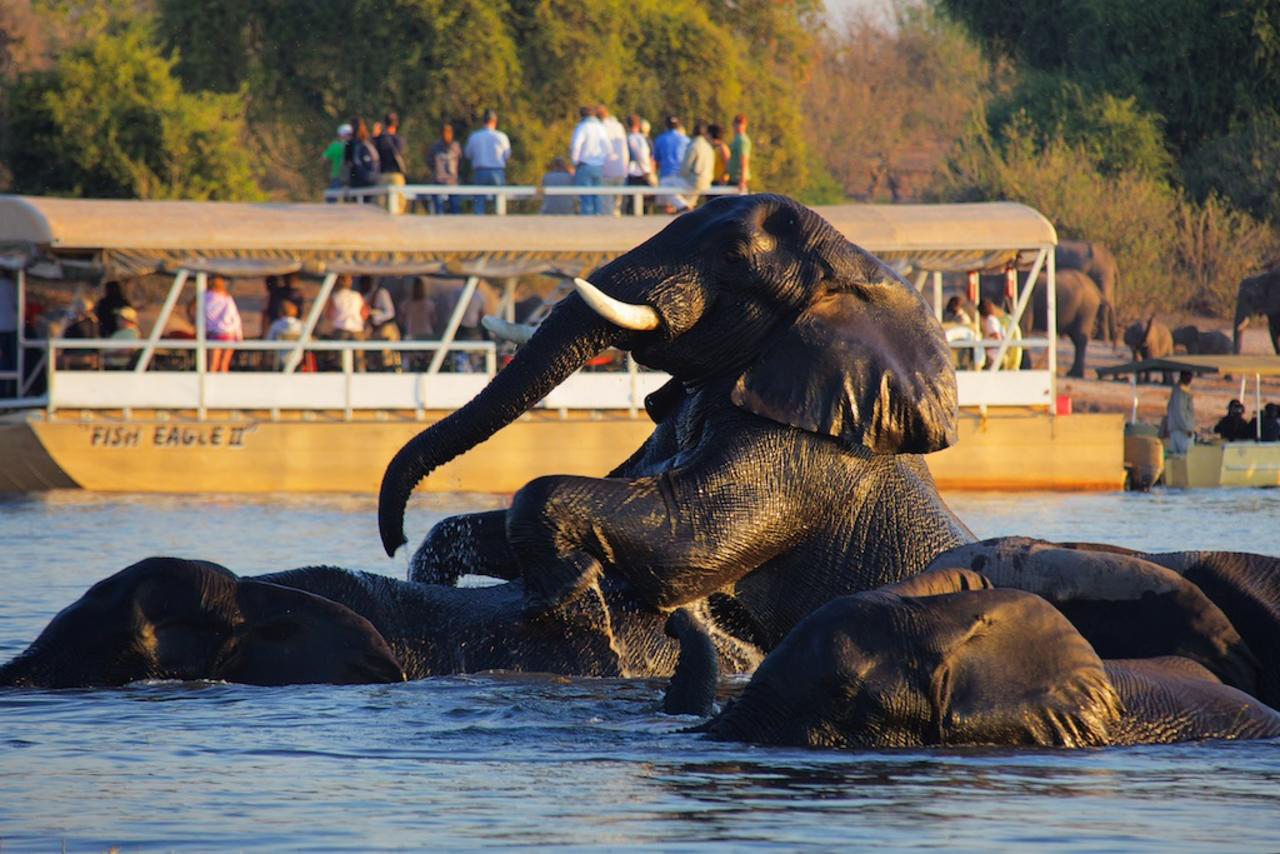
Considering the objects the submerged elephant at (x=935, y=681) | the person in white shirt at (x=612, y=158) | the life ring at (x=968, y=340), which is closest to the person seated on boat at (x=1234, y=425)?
the life ring at (x=968, y=340)

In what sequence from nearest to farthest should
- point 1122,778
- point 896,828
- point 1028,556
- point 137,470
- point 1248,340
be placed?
point 896,828 < point 1122,778 < point 1028,556 < point 137,470 < point 1248,340

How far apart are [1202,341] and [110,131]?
17.7m

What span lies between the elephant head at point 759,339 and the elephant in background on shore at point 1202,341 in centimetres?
3111

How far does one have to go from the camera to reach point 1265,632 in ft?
26.2

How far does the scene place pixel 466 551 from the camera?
29.7 feet

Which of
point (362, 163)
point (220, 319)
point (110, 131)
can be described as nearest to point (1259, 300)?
point (362, 163)

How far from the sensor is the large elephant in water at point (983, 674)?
22.8 ft

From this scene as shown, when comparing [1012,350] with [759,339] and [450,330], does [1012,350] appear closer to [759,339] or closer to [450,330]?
[450,330]

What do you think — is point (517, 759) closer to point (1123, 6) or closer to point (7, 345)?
point (7, 345)

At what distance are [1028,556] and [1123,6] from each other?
38.8 m

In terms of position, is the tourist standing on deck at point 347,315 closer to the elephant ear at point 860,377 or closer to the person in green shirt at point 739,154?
the person in green shirt at point 739,154

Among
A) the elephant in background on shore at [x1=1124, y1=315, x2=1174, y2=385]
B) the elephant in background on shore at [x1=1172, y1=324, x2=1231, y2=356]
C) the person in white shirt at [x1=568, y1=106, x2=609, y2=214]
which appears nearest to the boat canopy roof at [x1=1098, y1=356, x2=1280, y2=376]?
the elephant in background on shore at [x1=1124, y1=315, x2=1174, y2=385]

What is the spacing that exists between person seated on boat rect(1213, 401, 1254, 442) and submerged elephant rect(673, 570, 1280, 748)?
23430 mm

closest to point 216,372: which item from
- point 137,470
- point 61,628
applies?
point 137,470
